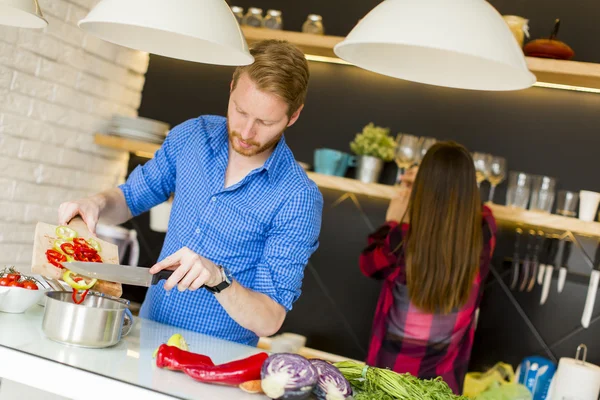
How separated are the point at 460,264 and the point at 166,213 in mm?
1519

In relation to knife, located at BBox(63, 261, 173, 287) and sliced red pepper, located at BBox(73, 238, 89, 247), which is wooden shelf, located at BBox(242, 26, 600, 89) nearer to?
sliced red pepper, located at BBox(73, 238, 89, 247)

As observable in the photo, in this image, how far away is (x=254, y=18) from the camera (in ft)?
11.4

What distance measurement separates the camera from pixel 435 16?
134 cm

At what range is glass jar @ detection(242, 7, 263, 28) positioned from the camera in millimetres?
3465

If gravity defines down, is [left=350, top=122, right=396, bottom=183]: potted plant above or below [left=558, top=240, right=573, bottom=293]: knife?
above

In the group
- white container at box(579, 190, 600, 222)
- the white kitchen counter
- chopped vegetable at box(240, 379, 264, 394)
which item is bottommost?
the white kitchen counter

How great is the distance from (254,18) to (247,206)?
1537mm

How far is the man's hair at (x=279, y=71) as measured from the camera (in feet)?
6.85

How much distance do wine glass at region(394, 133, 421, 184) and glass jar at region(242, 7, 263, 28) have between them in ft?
2.78

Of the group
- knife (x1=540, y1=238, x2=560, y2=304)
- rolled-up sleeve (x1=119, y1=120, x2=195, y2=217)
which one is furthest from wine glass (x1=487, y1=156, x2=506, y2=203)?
rolled-up sleeve (x1=119, y1=120, x2=195, y2=217)

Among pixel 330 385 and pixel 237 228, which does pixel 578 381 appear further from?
pixel 330 385

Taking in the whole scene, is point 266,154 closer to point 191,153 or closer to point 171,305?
point 191,153

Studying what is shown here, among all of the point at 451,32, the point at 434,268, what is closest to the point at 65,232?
the point at 451,32

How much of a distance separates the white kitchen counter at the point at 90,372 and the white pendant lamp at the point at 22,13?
741 millimetres
